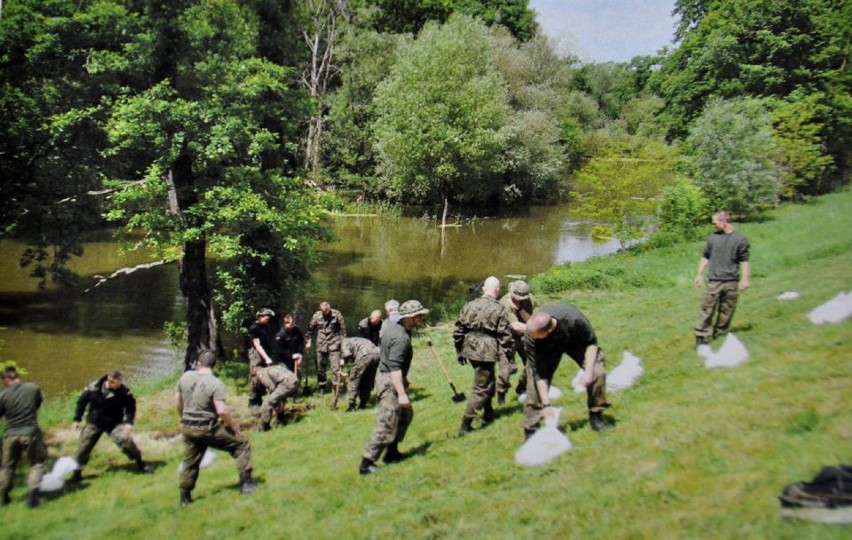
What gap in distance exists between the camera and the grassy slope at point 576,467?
5.73 metres

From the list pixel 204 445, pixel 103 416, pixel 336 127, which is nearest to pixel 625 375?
pixel 204 445

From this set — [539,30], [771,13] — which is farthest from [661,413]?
[539,30]

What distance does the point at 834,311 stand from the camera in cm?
1030

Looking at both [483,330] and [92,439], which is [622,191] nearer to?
[483,330]

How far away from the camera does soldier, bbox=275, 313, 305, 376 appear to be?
13711 mm

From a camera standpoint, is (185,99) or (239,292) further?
(239,292)

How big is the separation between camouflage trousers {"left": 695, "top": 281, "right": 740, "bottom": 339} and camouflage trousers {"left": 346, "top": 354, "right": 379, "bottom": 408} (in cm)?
630

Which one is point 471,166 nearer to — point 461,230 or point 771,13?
point 461,230

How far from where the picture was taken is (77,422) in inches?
398

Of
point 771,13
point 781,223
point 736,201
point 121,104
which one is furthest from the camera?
point 771,13

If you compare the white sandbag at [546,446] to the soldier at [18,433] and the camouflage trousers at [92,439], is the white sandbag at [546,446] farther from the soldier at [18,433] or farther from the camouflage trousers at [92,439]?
the soldier at [18,433]

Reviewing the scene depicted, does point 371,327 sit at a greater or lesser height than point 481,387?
lesser

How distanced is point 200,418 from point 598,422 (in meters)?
5.36

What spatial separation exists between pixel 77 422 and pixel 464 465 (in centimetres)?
661
